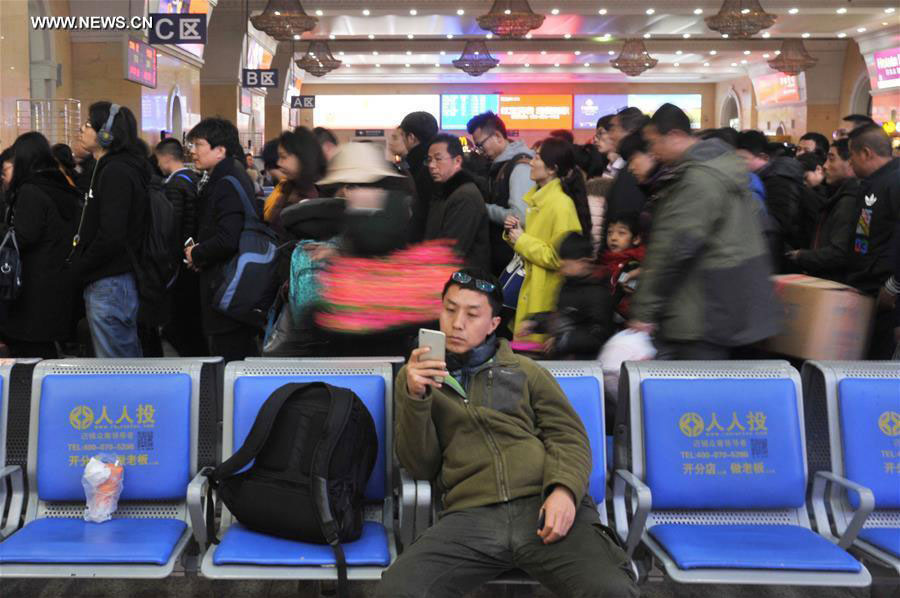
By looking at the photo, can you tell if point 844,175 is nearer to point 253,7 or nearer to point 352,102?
point 253,7

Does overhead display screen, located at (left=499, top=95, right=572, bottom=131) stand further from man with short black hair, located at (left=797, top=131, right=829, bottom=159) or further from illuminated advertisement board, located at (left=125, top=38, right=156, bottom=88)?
man with short black hair, located at (left=797, top=131, right=829, bottom=159)

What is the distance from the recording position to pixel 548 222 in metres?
4.31

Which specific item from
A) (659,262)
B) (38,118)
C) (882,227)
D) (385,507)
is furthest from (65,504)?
(38,118)

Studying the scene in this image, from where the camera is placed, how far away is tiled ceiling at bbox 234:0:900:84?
18125 mm

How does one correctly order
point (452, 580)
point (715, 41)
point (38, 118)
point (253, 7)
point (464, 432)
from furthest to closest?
point (715, 41)
point (253, 7)
point (38, 118)
point (464, 432)
point (452, 580)

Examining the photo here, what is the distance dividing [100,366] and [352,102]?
97.9 ft

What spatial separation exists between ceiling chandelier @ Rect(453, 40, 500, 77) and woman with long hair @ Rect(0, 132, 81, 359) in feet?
47.5

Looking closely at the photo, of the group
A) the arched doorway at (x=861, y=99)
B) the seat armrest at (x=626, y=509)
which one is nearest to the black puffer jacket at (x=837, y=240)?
the seat armrest at (x=626, y=509)

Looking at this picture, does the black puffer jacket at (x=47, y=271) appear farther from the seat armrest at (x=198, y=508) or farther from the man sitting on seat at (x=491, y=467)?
the man sitting on seat at (x=491, y=467)

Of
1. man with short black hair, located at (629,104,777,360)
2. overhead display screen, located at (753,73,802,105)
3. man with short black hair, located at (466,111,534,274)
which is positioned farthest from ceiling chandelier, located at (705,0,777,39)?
overhead display screen, located at (753,73,802,105)

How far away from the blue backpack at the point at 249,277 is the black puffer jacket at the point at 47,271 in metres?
1.06

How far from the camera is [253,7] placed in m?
17.6

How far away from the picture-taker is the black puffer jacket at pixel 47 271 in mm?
4754

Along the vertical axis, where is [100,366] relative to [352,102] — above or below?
below
